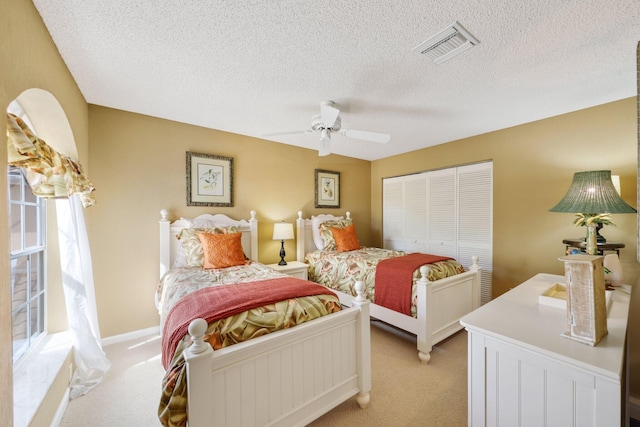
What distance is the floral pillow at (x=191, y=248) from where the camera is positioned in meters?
2.72

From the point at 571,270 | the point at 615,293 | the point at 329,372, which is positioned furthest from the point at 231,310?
the point at 615,293

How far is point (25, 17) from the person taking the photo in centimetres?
123

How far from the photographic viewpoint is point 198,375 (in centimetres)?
115

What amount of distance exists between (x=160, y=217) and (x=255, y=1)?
8.32 feet

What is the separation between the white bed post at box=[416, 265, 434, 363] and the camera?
237cm

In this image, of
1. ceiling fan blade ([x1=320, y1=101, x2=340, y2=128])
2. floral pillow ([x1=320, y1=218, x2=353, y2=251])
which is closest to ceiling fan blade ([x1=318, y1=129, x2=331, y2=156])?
ceiling fan blade ([x1=320, y1=101, x2=340, y2=128])

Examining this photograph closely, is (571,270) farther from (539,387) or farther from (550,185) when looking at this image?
(550,185)

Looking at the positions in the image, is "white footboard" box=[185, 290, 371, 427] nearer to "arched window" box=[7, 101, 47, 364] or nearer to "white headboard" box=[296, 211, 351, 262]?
"arched window" box=[7, 101, 47, 364]

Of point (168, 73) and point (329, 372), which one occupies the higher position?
point (168, 73)

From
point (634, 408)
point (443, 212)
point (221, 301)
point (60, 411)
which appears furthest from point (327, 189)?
point (634, 408)

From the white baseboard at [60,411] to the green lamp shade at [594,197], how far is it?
3.94 metres

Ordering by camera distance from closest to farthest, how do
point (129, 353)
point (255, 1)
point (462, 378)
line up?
point (255, 1)
point (462, 378)
point (129, 353)

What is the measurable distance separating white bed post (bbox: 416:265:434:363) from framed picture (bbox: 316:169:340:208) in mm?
2367

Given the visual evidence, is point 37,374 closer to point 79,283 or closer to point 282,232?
point 79,283
